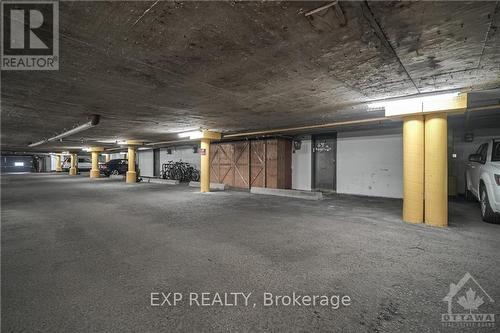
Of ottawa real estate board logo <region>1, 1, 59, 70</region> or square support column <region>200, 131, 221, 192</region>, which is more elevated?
ottawa real estate board logo <region>1, 1, 59, 70</region>

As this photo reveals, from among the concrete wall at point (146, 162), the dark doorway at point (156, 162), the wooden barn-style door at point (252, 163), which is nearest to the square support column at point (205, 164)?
the wooden barn-style door at point (252, 163)

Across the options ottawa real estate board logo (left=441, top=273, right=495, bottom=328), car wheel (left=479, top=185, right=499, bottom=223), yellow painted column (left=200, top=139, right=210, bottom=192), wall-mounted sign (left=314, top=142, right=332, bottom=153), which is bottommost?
ottawa real estate board logo (left=441, top=273, right=495, bottom=328)

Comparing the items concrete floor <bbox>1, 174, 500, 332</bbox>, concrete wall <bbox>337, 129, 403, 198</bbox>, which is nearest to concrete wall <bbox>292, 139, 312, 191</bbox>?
concrete wall <bbox>337, 129, 403, 198</bbox>

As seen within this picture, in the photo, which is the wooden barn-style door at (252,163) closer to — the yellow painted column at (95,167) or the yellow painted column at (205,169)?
the yellow painted column at (205,169)

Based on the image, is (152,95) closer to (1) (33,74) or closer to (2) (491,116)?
(1) (33,74)

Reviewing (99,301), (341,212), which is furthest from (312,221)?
(99,301)

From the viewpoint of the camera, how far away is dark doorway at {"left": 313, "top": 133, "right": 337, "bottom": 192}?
1172 cm

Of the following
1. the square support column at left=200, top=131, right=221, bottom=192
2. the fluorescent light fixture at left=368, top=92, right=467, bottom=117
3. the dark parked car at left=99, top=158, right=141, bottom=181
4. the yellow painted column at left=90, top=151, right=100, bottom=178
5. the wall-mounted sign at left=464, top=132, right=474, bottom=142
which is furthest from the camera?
the dark parked car at left=99, top=158, right=141, bottom=181

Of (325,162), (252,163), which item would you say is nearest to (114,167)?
(252,163)

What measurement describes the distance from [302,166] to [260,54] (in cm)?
1018

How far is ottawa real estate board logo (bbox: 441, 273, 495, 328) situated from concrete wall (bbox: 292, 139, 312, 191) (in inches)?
389

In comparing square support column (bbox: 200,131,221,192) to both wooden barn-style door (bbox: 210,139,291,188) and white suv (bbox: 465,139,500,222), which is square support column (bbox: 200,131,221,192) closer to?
wooden barn-style door (bbox: 210,139,291,188)

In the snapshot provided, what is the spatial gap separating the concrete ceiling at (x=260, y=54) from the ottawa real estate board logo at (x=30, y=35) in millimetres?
110

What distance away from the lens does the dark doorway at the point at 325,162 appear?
461 inches
